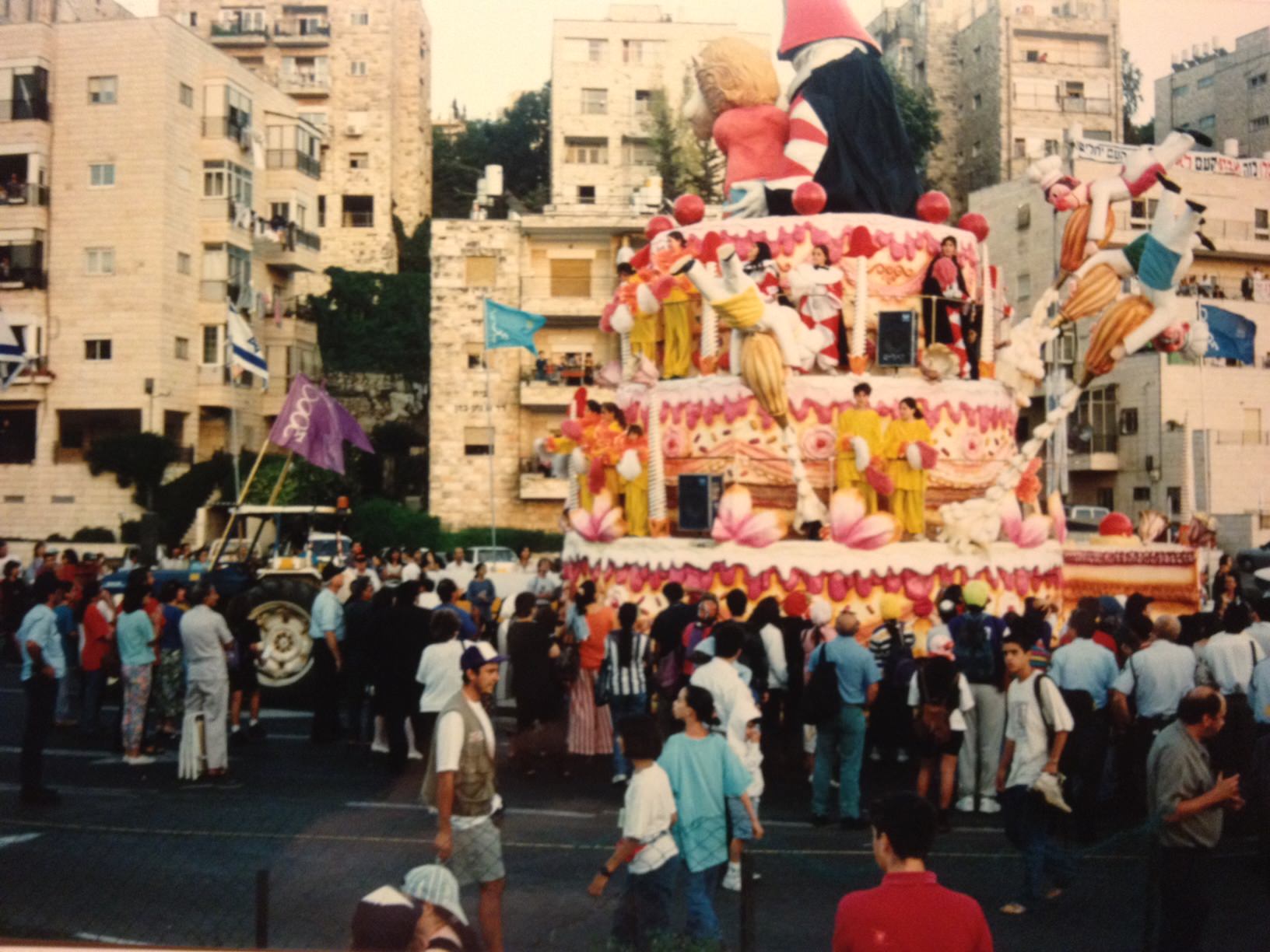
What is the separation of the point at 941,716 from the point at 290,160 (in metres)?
33.2

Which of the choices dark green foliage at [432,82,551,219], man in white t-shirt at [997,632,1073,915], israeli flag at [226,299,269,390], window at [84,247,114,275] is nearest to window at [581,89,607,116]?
dark green foliage at [432,82,551,219]

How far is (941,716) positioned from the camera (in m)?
10.4

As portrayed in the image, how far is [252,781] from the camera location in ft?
40.9

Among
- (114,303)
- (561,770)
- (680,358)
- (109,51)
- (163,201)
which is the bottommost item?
(561,770)

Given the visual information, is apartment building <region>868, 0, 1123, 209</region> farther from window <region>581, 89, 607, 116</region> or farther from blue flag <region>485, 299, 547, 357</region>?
blue flag <region>485, 299, 547, 357</region>

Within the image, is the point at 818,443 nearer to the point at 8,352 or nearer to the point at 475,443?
the point at 475,443

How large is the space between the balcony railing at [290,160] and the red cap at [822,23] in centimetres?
2221

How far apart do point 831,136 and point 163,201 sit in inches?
622

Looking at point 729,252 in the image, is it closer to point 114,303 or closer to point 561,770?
point 561,770

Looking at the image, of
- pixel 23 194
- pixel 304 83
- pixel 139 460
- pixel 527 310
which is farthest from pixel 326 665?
pixel 527 310

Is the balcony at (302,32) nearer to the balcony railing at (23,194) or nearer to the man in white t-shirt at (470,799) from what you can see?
the balcony railing at (23,194)

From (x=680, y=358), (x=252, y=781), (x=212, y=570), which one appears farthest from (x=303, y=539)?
(x=252, y=781)

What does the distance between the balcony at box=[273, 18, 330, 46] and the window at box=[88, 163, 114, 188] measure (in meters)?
6.92

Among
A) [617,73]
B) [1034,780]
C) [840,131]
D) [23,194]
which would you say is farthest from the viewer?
[23,194]
